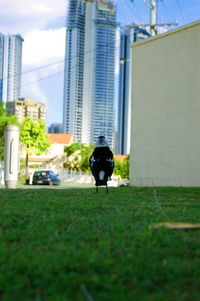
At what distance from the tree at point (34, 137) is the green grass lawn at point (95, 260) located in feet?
165

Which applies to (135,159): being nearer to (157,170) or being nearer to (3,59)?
(157,170)

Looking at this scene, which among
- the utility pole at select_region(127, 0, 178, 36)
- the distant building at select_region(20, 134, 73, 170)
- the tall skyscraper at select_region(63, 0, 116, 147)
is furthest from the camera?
the distant building at select_region(20, 134, 73, 170)

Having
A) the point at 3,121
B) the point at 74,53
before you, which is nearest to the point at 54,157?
the point at 3,121

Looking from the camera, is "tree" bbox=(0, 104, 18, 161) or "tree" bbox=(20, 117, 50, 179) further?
"tree" bbox=(20, 117, 50, 179)

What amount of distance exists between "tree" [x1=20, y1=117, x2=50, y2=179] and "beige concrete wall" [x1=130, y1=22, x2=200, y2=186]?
33774 millimetres

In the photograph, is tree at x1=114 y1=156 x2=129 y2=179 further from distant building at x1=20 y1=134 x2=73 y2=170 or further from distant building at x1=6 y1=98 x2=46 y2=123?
distant building at x1=6 y1=98 x2=46 y2=123

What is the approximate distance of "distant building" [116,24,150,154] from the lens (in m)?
35.6

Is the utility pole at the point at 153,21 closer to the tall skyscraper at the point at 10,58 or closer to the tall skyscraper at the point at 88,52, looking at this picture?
the tall skyscraper at the point at 88,52

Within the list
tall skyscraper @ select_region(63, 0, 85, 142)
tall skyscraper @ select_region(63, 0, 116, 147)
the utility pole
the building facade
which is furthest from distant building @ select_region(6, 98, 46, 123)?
the utility pole

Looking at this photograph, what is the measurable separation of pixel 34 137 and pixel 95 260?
53515 mm

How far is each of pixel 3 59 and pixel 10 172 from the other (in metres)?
16.9

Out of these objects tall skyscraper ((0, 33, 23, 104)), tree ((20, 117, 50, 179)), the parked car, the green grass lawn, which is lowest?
the parked car

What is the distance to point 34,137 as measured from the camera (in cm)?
5738

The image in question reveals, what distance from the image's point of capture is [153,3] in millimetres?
33406
